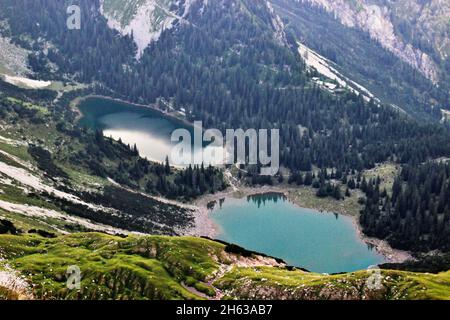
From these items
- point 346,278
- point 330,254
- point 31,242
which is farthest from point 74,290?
point 330,254

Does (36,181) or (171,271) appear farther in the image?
(36,181)

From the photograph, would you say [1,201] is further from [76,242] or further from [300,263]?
[300,263]

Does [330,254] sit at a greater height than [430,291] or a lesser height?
lesser
